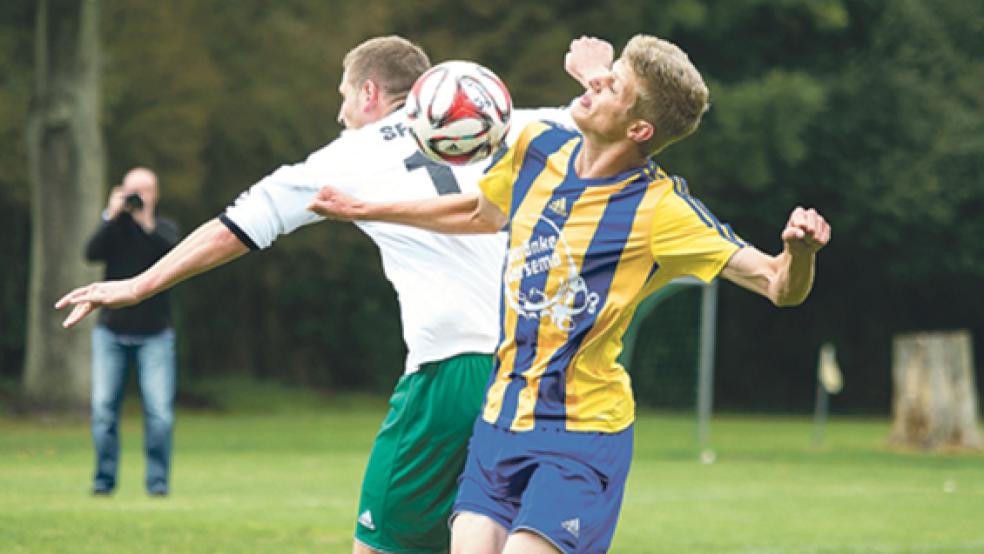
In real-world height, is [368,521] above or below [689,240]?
below

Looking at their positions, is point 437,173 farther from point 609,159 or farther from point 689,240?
point 689,240

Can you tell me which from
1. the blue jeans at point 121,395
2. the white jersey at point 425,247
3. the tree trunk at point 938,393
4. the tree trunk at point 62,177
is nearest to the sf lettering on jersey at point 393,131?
the white jersey at point 425,247

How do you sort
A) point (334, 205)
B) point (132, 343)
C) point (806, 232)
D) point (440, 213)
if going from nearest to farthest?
point (806, 232)
point (334, 205)
point (440, 213)
point (132, 343)

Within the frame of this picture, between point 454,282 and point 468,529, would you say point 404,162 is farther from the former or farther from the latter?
point 468,529

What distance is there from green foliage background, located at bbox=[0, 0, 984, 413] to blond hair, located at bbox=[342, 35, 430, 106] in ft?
59.4

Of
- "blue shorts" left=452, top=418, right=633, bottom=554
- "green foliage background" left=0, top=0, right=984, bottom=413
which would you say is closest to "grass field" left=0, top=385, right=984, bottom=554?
"blue shorts" left=452, top=418, right=633, bottom=554

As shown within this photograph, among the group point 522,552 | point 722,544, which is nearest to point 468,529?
point 522,552

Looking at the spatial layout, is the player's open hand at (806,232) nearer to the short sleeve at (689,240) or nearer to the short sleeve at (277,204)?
the short sleeve at (689,240)

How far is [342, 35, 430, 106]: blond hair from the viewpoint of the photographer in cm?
560

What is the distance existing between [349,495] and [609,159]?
324 inches

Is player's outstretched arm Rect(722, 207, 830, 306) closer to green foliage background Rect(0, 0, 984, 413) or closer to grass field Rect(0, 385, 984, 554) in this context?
grass field Rect(0, 385, 984, 554)

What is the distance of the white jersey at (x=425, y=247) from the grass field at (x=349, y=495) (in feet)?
11.6

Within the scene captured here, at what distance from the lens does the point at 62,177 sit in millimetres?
22609

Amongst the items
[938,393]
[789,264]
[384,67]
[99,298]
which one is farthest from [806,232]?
[938,393]
